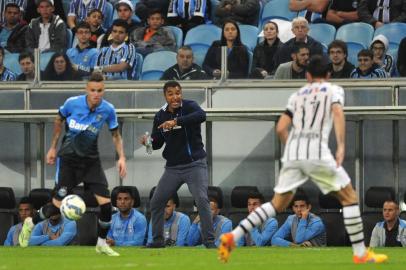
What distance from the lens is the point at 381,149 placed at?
19.4 m

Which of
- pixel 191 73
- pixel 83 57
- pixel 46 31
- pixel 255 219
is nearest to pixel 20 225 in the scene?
pixel 83 57

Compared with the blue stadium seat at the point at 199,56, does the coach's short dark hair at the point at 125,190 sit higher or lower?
lower

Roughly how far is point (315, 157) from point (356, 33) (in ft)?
27.6

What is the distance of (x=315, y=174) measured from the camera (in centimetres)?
1171

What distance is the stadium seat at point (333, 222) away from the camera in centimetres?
1895

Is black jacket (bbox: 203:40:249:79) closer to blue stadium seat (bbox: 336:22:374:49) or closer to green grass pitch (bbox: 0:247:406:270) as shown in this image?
blue stadium seat (bbox: 336:22:374:49)

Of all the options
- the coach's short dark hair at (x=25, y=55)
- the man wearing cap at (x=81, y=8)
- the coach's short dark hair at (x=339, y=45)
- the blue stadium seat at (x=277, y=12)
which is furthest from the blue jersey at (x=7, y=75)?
the coach's short dark hair at (x=339, y=45)

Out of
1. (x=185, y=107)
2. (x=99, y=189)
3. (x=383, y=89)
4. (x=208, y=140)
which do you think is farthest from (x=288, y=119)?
(x=208, y=140)

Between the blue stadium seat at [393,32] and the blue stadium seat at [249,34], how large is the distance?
193cm

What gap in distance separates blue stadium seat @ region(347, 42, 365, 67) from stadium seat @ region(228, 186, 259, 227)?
7.95ft

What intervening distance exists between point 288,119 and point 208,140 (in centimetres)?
827

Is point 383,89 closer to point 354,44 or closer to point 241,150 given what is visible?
point 354,44

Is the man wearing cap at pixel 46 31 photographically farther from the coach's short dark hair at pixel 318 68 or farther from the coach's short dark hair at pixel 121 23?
the coach's short dark hair at pixel 318 68

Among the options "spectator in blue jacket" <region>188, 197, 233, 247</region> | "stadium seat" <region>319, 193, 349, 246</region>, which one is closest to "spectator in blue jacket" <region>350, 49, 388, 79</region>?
"stadium seat" <region>319, 193, 349, 246</region>
